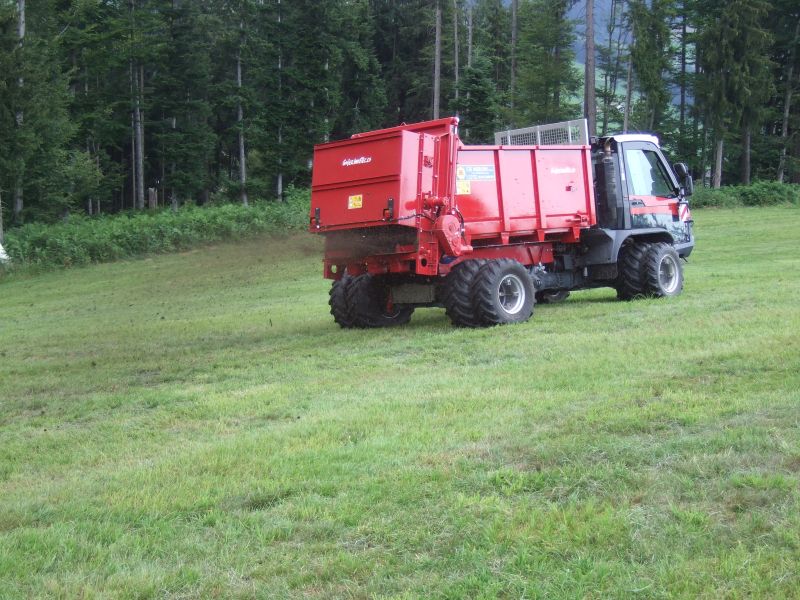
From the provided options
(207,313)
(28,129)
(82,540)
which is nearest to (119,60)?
(28,129)

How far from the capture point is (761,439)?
17.7 ft

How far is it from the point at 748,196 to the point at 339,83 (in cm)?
2565

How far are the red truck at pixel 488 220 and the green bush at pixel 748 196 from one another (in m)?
30.1

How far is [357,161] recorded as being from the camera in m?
12.3

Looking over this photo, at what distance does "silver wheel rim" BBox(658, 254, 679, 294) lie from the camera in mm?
15005

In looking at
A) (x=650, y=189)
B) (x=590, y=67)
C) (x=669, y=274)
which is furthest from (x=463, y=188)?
(x=590, y=67)

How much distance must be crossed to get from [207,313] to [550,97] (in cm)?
4255

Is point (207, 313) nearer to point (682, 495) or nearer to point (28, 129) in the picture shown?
point (682, 495)

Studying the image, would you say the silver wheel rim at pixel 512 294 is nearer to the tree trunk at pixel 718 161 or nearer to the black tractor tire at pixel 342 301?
the black tractor tire at pixel 342 301

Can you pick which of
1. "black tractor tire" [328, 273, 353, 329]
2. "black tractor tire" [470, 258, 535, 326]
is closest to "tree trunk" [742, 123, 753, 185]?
"black tractor tire" [470, 258, 535, 326]

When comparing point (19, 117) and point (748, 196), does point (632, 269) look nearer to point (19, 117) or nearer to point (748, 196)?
point (19, 117)

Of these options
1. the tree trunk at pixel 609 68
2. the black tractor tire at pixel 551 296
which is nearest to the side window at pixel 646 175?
the black tractor tire at pixel 551 296

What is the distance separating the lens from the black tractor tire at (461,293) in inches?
484

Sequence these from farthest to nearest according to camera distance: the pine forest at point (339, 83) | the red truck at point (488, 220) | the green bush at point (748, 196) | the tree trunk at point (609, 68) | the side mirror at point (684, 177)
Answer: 1. the tree trunk at point (609, 68)
2. the pine forest at point (339, 83)
3. the green bush at point (748, 196)
4. the side mirror at point (684, 177)
5. the red truck at point (488, 220)
